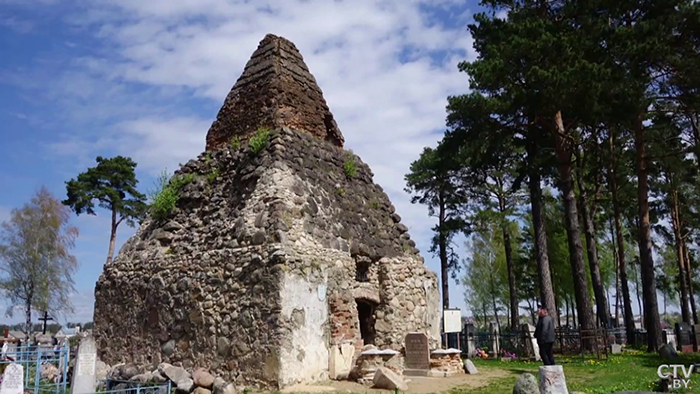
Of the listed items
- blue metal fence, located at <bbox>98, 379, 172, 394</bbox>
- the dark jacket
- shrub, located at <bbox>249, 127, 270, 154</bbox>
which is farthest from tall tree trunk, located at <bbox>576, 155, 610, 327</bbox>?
blue metal fence, located at <bbox>98, 379, 172, 394</bbox>

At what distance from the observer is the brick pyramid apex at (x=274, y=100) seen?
557 inches

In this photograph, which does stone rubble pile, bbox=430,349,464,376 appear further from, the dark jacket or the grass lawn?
the dark jacket

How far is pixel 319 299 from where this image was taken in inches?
460

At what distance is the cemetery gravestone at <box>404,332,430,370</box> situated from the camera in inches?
520

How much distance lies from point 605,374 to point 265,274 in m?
8.87

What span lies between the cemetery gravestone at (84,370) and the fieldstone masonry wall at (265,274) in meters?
2.31

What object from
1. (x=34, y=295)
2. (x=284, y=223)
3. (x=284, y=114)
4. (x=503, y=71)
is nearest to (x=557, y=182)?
(x=503, y=71)

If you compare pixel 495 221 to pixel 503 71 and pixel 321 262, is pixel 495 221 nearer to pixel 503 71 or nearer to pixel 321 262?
pixel 503 71

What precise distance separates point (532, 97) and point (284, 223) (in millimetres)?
10709

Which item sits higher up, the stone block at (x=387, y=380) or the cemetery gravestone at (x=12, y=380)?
the cemetery gravestone at (x=12, y=380)

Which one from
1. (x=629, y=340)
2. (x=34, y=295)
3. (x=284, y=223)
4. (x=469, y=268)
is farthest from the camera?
(x=469, y=268)

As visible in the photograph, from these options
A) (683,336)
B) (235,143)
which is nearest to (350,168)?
(235,143)

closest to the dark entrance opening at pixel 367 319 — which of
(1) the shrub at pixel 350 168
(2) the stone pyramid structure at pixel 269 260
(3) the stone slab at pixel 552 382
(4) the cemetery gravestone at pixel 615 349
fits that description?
(2) the stone pyramid structure at pixel 269 260

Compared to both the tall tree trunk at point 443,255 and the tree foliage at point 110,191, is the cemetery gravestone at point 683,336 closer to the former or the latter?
the tall tree trunk at point 443,255
